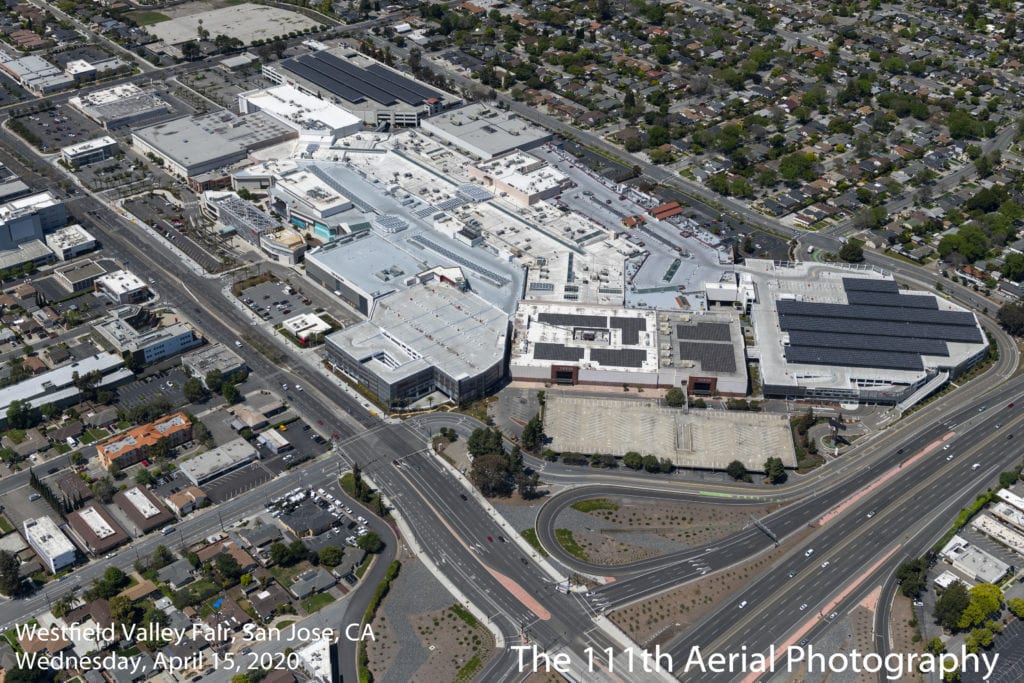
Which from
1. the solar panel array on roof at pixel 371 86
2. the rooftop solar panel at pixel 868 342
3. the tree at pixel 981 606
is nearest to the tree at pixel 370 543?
the tree at pixel 981 606

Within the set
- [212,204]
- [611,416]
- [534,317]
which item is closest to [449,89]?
[212,204]

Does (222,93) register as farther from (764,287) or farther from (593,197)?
(764,287)

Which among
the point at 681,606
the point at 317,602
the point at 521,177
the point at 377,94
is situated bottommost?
the point at 317,602

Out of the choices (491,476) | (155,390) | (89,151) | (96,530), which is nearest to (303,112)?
(89,151)

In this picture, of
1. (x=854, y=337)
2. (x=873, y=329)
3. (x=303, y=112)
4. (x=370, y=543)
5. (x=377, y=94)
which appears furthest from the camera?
(x=377, y=94)

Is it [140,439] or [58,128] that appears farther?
[58,128]

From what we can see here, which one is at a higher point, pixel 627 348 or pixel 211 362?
pixel 627 348

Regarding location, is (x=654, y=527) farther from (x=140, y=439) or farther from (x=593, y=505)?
(x=140, y=439)

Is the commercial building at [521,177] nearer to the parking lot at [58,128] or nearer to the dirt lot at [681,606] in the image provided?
the parking lot at [58,128]
